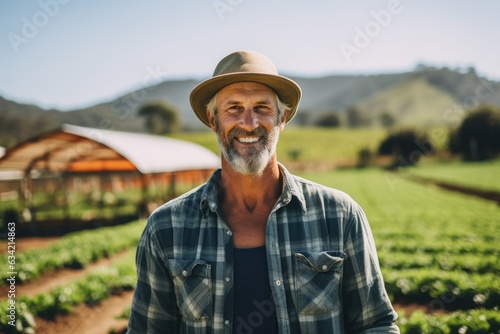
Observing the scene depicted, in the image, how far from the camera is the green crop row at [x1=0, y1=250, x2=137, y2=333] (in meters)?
5.27

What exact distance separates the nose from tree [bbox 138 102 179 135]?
114 meters

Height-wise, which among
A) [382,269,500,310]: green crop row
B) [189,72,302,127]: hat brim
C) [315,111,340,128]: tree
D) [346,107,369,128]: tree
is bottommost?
[382,269,500,310]: green crop row

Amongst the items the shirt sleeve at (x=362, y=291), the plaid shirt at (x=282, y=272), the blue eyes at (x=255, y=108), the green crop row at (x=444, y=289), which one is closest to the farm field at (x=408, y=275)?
the green crop row at (x=444, y=289)

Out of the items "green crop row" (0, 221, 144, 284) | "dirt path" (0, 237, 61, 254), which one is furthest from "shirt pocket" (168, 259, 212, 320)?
"dirt path" (0, 237, 61, 254)

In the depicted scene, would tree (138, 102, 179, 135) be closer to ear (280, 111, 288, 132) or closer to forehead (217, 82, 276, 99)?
ear (280, 111, 288, 132)

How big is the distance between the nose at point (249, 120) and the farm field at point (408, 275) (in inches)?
150

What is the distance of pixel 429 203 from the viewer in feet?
67.2

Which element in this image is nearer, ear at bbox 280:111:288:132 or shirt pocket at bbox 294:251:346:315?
shirt pocket at bbox 294:251:346:315

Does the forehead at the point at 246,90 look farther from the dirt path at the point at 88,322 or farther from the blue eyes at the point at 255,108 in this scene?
the dirt path at the point at 88,322

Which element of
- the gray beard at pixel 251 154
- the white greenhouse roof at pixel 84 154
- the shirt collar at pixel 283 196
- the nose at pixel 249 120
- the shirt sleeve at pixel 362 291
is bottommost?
the shirt sleeve at pixel 362 291

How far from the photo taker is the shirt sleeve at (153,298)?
2.13m

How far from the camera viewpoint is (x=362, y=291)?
2.05 meters

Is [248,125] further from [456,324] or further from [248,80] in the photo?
[456,324]

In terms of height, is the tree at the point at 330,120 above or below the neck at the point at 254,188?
above
